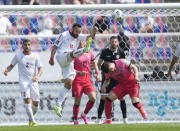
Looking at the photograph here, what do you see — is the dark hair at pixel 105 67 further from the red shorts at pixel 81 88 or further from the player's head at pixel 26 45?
the player's head at pixel 26 45

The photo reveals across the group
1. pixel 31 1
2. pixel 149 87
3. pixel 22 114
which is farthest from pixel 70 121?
pixel 31 1

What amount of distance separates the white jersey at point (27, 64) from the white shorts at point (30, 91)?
0.12 m

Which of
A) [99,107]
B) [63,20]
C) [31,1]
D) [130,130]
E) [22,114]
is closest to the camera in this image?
[130,130]

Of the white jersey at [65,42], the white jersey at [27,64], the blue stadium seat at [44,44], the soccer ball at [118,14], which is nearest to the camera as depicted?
the soccer ball at [118,14]

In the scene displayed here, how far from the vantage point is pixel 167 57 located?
37.4 ft

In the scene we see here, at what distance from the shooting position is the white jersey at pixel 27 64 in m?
10.5

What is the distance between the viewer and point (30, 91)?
10461mm

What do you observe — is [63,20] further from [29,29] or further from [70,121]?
[70,121]

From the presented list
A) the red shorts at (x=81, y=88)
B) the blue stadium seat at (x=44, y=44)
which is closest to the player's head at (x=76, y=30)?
the red shorts at (x=81, y=88)

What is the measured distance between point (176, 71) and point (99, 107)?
1803 millimetres

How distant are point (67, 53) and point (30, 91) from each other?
123 cm

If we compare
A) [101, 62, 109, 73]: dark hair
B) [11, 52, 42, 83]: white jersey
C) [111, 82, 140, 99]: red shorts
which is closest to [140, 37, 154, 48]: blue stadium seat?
[111, 82, 140, 99]: red shorts

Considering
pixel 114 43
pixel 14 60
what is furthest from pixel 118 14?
pixel 14 60

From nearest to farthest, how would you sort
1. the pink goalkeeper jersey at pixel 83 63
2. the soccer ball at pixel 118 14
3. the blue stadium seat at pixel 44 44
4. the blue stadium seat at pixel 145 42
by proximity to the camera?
the soccer ball at pixel 118 14 < the pink goalkeeper jersey at pixel 83 63 < the blue stadium seat at pixel 145 42 < the blue stadium seat at pixel 44 44
